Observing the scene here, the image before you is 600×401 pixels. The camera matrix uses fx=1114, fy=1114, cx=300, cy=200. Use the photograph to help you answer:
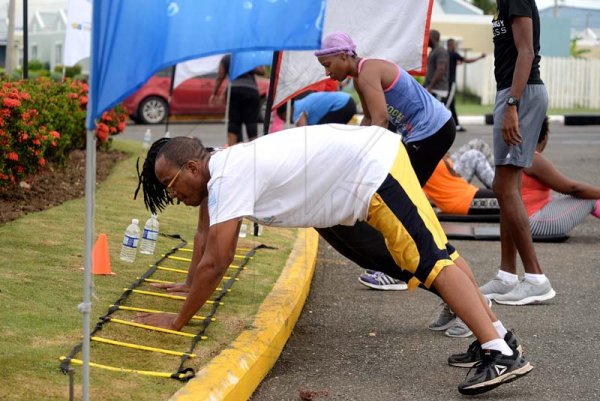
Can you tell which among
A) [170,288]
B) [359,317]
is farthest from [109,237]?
[359,317]

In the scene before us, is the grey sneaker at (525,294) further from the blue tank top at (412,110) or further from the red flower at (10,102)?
the red flower at (10,102)

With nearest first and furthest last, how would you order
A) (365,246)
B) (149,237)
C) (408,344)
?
(365,246), (408,344), (149,237)

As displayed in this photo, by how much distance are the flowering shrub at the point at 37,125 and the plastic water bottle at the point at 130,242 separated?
1.78 metres

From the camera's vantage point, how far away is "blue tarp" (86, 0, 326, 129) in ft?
13.5

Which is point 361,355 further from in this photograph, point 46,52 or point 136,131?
point 46,52

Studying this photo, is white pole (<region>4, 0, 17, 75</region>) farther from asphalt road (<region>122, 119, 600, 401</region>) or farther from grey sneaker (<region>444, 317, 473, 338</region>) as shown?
grey sneaker (<region>444, 317, 473, 338</region>)

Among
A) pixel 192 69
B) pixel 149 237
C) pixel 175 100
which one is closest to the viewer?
pixel 149 237

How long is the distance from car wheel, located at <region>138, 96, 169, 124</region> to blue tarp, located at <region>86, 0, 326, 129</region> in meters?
20.5

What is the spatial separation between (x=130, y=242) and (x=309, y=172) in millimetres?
2140

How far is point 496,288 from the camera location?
274 inches

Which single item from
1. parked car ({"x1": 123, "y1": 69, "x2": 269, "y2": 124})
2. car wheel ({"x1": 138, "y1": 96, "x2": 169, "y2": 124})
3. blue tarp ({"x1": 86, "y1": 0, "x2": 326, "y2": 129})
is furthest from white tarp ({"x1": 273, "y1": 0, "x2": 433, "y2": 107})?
car wheel ({"x1": 138, "y1": 96, "x2": 169, "y2": 124})

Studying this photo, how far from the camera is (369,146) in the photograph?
5152 millimetres

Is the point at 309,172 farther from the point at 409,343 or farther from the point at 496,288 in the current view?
the point at 496,288

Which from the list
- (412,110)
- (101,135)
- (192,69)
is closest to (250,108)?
(101,135)
